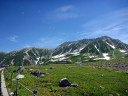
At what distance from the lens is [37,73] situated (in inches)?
1810

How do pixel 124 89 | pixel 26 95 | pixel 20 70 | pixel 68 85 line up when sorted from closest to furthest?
1. pixel 26 95
2. pixel 124 89
3. pixel 68 85
4. pixel 20 70

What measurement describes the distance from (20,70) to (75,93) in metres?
40.8

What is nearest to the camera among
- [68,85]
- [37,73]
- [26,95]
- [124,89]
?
[26,95]

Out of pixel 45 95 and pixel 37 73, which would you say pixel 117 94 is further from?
pixel 37 73

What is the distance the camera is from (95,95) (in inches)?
832

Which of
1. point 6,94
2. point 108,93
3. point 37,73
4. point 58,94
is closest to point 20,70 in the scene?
point 37,73

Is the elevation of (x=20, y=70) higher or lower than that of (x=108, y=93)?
higher

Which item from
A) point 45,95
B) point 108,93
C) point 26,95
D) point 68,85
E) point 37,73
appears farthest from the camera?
point 37,73

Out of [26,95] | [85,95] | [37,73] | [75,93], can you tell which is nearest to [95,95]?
[85,95]

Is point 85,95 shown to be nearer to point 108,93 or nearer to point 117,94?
point 108,93

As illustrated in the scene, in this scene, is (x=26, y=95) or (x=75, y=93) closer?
(x=26, y=95)

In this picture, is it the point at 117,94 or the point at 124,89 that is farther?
the point at 124,89

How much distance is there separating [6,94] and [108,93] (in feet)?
74.6

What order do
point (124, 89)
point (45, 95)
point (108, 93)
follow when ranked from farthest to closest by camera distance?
point (124, 89) → point (108, 93) → point (45, 95)
